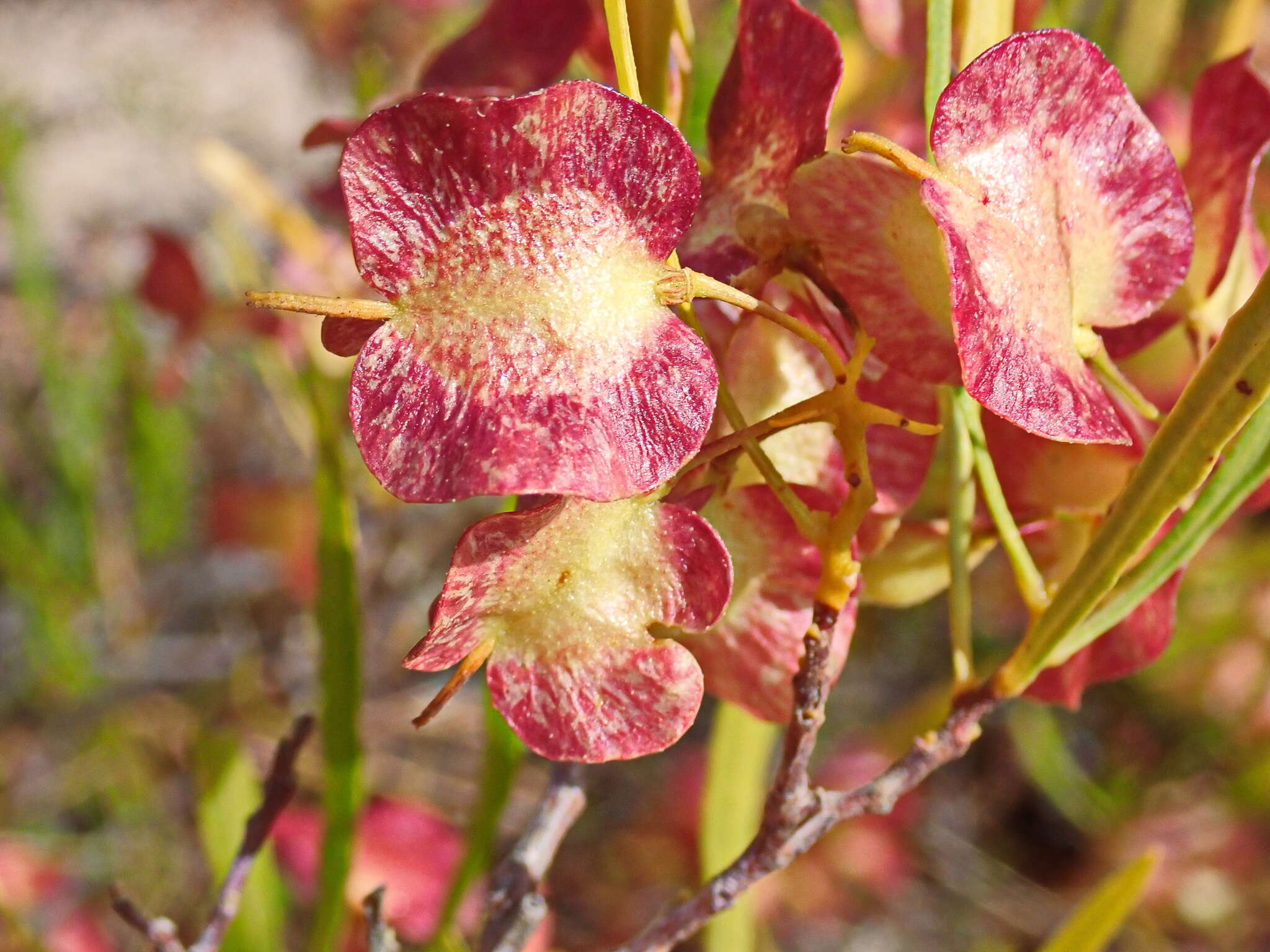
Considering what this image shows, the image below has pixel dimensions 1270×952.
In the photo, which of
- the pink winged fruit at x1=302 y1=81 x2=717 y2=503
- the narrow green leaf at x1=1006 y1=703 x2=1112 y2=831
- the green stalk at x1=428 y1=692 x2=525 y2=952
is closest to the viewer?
the pink winged fruit at x1=302 y1=81 x2=717 y2=503

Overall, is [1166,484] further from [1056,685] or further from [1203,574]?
[1203,574]

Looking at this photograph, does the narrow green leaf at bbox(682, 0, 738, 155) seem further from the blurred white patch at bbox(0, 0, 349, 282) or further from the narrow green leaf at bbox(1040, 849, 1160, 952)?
the blurred white patch at bbox(0, 0, 349, 282)

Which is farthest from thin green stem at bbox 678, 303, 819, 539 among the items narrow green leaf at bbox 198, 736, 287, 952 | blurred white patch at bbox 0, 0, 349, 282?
blurred white patch at bbox 0, 0, 349, 282

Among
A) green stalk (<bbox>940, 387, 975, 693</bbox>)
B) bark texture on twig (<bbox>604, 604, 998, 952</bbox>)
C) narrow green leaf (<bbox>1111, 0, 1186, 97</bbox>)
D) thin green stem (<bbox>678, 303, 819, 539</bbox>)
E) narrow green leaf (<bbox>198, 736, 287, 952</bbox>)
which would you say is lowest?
narrow green leaf (<bbox>198, 736, 287, 952</bbox>)

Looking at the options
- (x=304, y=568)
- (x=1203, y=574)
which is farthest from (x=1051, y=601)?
(x=304, y=568)

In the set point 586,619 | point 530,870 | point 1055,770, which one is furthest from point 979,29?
point 1055,770

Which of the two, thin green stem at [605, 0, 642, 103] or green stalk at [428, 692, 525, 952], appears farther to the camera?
green stalk at [428, 692, 525, 952]

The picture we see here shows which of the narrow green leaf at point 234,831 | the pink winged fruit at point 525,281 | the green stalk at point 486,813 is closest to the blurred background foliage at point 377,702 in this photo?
the narrow green leaf at point 234,831
